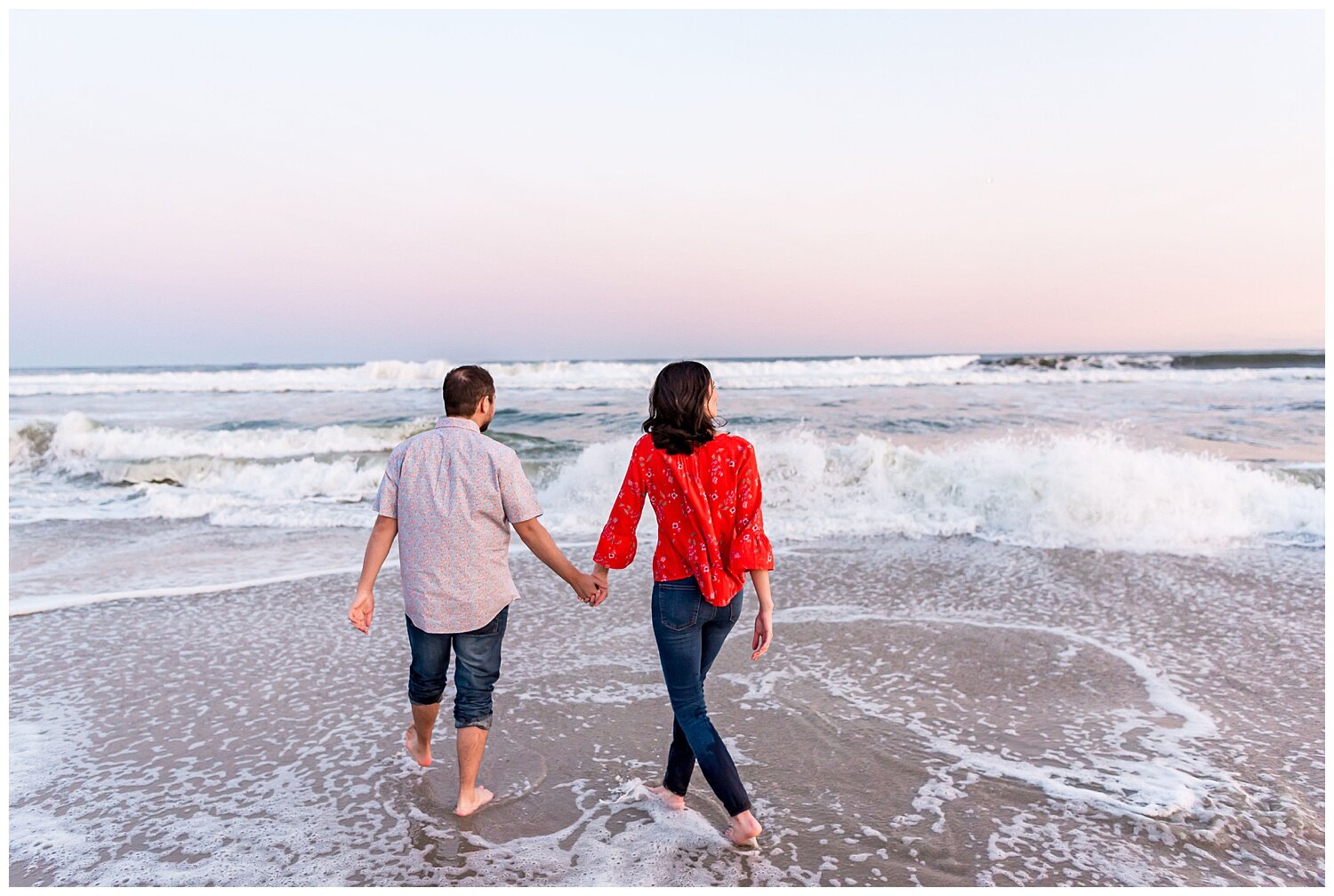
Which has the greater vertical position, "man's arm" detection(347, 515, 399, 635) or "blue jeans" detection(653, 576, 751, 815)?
"man's arm" detection(347, 515, 399, 635)

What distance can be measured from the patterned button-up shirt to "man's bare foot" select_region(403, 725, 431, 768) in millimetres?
735

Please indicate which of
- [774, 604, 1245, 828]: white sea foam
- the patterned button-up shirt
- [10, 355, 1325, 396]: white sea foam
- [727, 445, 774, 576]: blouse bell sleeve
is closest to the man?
the patterned button-up shirt

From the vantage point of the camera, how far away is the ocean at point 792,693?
2.96 metres

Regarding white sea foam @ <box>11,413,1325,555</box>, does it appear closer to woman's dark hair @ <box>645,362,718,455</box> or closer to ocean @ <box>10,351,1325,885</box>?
ocean @ <box>10,351,1325,885</box>

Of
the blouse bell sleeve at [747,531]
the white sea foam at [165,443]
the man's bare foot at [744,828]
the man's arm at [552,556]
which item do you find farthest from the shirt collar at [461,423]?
the white sea foam at [165,443]

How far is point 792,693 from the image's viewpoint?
436cm

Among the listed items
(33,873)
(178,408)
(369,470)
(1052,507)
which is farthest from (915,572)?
(178,408)

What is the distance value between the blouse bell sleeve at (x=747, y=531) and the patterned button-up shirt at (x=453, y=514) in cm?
75

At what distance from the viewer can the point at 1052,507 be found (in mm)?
8453

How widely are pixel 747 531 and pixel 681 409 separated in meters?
0.50

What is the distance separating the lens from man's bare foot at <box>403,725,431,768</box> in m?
3.41

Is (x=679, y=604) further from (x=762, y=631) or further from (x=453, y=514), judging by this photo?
(x=453, y=514)

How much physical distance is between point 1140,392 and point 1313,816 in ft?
85.5

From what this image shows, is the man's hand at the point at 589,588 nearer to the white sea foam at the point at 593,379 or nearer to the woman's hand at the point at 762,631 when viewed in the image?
the woman's hand at the point at 762,631
